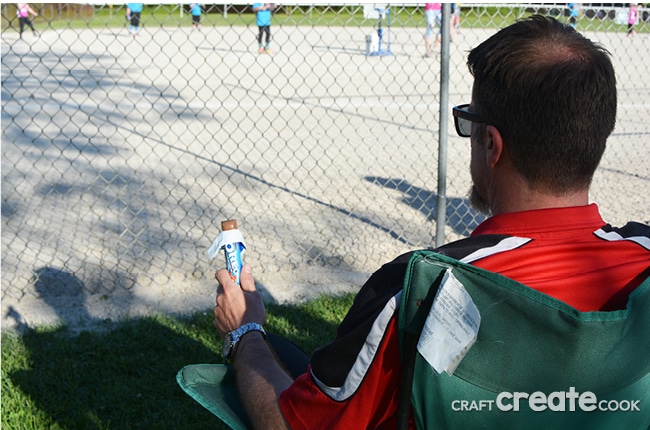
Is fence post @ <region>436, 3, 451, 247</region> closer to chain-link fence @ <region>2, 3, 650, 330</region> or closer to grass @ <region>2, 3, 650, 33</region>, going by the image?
chain-link fence @ <region>2, 3, 650, 330</region>

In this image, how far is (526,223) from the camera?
1509mm

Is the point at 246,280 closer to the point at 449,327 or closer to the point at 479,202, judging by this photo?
the point at 479,202

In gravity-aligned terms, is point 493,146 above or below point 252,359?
above

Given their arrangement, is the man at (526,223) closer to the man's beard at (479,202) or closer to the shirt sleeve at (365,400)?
the shirt sleeve at (365,400)

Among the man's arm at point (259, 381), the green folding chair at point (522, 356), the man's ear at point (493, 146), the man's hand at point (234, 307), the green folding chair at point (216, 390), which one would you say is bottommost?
the green folding chair at point (216, 390)

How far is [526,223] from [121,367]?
2533mm

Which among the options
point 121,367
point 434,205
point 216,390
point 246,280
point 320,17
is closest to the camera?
point 216,390

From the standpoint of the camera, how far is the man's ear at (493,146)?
1.51 m

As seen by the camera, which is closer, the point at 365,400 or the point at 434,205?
the point at 365,400

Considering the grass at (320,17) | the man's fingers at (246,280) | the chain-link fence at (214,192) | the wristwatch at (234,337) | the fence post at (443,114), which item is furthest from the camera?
the grass at (320,17)

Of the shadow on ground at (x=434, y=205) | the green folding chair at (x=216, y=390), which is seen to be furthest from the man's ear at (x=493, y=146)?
the shadow on ground at (x=434, y=205)

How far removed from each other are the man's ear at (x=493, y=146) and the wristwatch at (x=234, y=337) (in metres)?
0.75

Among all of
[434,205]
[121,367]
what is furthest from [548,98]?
[434,205]

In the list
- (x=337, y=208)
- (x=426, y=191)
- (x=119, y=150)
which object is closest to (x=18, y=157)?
(x=119, y=150)
